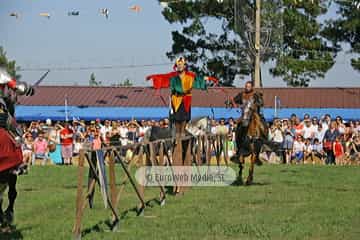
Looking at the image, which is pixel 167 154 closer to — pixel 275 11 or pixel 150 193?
pixel 150 193

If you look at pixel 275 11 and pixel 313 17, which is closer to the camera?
pixel 275 11

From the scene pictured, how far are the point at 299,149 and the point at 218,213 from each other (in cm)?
1471

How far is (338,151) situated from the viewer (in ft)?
83.5

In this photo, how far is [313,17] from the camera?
4544 cm

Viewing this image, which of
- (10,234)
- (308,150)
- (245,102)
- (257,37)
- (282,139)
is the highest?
(257,37)

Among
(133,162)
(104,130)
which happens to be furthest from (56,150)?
(133,162)

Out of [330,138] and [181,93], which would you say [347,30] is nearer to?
[330,138]

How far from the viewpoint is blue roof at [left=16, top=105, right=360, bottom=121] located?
3575 centimetres

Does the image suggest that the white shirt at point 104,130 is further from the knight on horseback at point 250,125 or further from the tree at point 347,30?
the tree at point 347,30

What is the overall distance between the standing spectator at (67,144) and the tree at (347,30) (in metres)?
24.0

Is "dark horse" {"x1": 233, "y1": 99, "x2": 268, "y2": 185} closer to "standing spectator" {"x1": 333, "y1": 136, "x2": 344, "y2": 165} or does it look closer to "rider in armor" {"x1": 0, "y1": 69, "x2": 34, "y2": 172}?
"rider in armor" {"x1": 0, "y1": 69, "x2": 34, "y2": 172}

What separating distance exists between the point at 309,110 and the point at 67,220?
27.3 metres

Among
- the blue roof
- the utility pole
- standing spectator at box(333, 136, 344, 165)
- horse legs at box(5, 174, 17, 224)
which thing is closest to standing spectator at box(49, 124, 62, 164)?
standing spectator at box(333, 136, 344, 165)

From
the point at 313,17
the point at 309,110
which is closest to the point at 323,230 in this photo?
the point at 309,110
